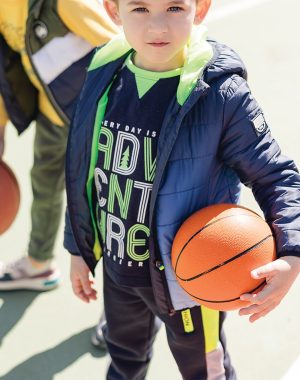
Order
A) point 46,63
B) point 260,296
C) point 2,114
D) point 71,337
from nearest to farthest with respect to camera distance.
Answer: point 260,296 < point 46,63 < point 2,114 < point 71,337

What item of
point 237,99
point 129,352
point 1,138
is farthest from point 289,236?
point 1,138

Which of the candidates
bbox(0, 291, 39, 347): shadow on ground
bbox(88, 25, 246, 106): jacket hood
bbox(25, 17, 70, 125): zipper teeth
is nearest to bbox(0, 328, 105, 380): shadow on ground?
bbox(0, 291, 39, 347): shadow on ground

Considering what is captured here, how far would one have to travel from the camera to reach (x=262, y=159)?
2.08 meters

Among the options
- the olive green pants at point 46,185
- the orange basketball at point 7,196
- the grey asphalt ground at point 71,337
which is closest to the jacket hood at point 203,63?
the orange basketball at point 7,196

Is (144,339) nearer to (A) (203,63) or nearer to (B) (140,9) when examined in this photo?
(A) (203,63)

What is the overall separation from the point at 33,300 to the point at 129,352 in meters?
1.10

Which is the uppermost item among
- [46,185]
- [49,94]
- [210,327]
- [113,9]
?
[113,9]

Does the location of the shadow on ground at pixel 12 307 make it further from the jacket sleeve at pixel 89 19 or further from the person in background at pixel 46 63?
the jacket sleeve at pixel 89 19

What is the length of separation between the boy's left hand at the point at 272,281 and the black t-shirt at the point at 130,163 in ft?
1.57

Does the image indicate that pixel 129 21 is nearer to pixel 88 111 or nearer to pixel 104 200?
pixel 88 111

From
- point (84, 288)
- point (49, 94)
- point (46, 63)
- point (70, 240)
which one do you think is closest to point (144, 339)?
point (84, 288)

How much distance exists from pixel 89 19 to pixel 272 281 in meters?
1.38

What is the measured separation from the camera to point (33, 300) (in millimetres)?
3701

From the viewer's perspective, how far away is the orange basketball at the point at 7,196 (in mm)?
2817
